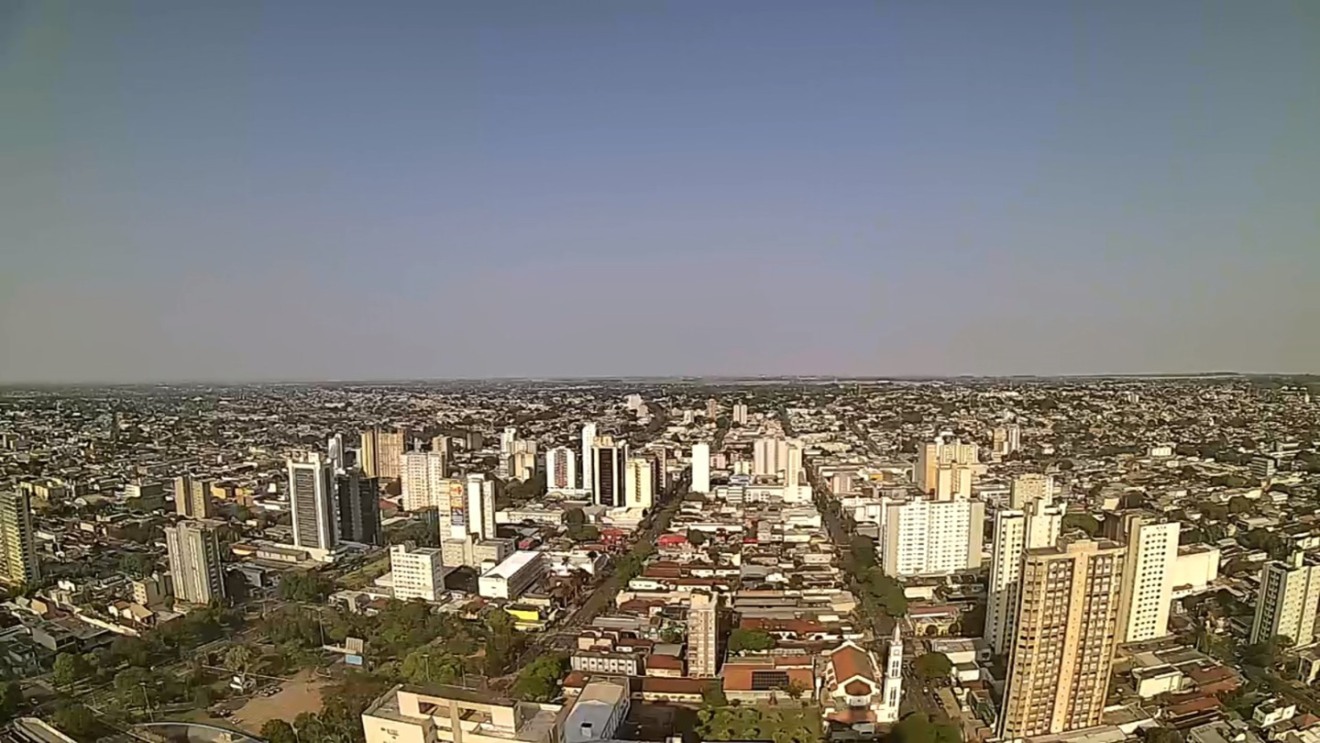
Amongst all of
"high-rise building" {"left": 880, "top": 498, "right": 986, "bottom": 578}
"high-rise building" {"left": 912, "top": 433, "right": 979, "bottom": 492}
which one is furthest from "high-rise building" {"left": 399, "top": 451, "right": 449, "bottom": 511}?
"high-rise building" {"left": 912, "top": 433, "right": 979, "bottom": 492}

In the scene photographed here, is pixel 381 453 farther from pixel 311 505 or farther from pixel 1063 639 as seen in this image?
pixel 1063 639

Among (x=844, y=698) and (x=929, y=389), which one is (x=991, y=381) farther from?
(x=844, y=698)

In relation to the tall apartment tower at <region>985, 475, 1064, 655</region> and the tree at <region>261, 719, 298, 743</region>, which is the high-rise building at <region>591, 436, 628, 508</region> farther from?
the tree at <region>261, 719, 298, 743</region>

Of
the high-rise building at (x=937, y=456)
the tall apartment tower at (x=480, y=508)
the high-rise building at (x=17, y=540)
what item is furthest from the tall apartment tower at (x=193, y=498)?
the high-rise building at (x=937, y=456)

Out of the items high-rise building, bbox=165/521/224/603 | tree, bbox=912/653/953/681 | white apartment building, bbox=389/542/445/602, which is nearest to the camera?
tree, bbox=912/653/953/681

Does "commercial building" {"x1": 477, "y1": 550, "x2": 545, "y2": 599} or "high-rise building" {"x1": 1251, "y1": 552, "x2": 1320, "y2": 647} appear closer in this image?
"high-rise building" {"x1": 1251, "y1": 552, "x2": 1320, "y2": 647}

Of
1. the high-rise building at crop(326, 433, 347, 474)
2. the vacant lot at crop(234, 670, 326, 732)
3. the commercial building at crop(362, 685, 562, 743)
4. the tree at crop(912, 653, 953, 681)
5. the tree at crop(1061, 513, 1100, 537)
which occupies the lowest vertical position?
the vacant lot at crop(234, 670, 326, 732)

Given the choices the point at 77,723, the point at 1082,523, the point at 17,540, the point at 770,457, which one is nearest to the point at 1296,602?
the point at 1082,523
